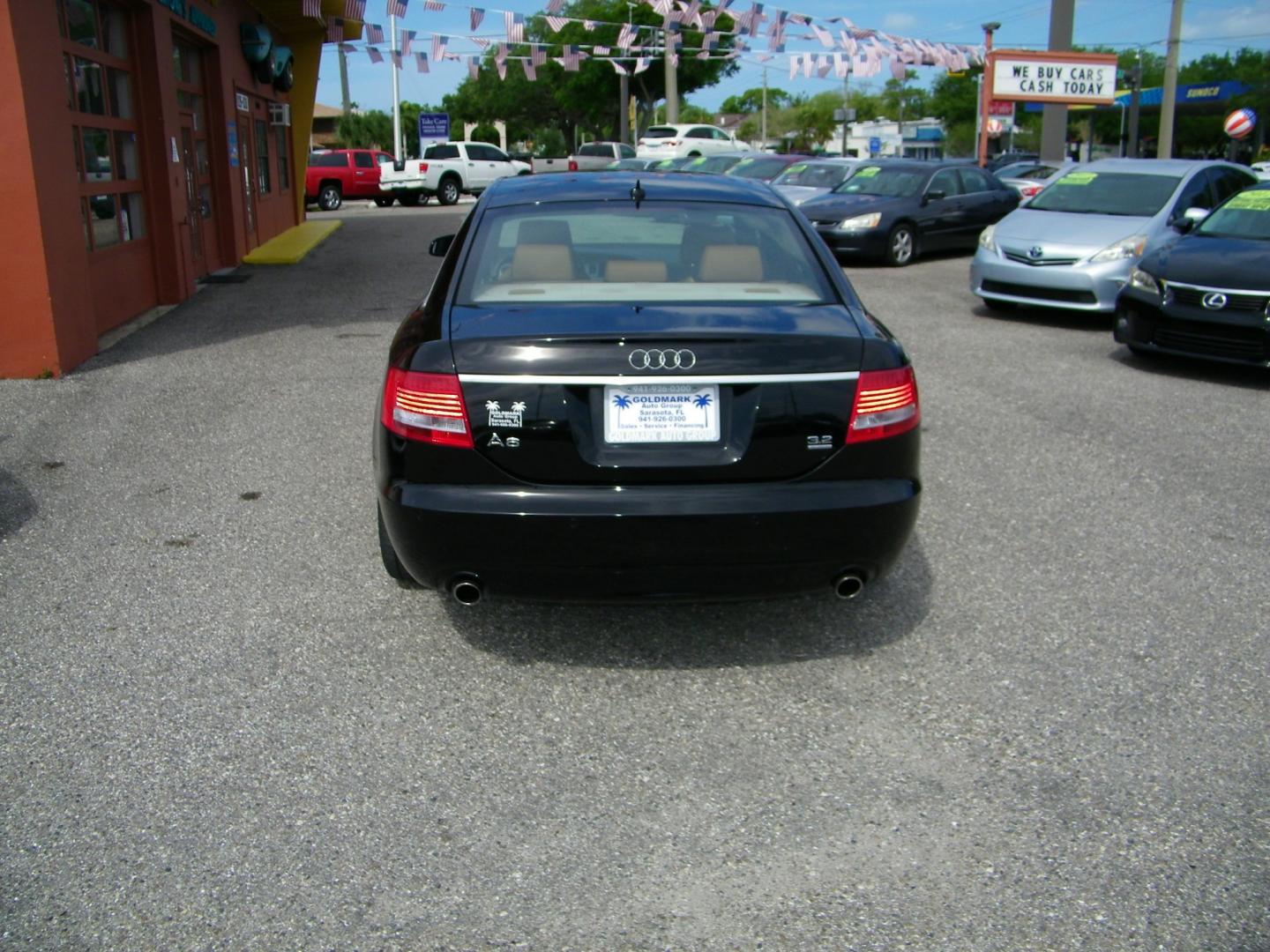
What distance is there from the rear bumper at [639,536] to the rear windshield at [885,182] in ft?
48.3

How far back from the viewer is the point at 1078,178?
12.9 meters

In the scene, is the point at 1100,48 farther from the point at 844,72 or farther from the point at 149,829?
the point at 149,829

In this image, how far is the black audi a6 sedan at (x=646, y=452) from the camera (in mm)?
3568

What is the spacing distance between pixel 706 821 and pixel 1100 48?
9815cm

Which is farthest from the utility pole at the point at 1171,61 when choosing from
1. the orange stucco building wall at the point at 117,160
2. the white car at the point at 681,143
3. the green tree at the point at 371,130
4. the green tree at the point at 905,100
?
the green tree at the point at 905,100

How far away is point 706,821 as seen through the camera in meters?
3.18

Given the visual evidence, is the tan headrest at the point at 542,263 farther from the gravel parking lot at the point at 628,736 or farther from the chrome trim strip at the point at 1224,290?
the chrome trim strip at the point at 1224,290

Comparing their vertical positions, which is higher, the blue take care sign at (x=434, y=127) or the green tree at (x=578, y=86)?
the green tree at (x=578, y=86)

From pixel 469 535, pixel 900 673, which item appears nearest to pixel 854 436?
pixel 900 673

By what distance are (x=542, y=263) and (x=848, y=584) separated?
5.38 ft

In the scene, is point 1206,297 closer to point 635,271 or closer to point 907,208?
point 635,271

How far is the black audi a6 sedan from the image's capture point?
3.57m

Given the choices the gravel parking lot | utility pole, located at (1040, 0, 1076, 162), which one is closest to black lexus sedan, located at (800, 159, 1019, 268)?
the gravel parking lot

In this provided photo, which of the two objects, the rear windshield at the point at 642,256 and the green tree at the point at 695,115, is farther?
the green tree at the point at 695,115
